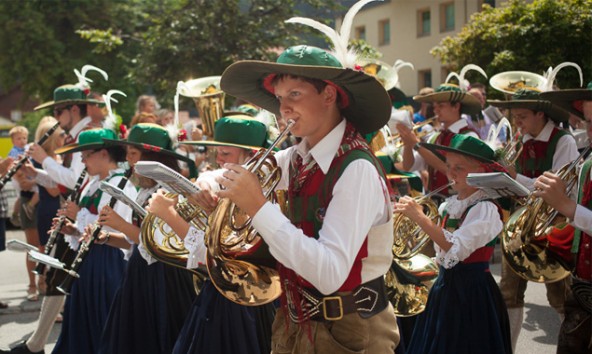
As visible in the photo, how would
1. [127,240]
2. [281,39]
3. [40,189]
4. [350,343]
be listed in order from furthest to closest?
[281,39] → [40,189] → [127,240] → [350,343]

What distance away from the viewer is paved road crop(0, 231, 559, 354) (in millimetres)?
6258

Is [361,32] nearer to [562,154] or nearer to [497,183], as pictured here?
[562,154]

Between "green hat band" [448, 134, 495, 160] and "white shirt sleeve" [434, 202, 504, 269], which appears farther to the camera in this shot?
"green hat band" [448, 134, 495, 160]

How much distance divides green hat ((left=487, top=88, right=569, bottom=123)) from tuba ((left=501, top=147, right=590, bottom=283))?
1.71m

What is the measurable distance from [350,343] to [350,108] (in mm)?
937

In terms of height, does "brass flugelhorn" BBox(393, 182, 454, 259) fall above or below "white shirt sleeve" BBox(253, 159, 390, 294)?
below

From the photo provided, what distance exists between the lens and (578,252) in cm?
408

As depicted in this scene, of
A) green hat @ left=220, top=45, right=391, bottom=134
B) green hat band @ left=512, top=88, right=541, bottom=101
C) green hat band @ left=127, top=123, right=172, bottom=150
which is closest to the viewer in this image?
green hat @ left=220, top=45, right=391, bottom=134

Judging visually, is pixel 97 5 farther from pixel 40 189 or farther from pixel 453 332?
pixel 453 332

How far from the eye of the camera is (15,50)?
75.8 ft

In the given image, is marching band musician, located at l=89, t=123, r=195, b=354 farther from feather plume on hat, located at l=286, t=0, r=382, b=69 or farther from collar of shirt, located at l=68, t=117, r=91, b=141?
collar of shirt, located at l=68, t=117, r=91, b=141

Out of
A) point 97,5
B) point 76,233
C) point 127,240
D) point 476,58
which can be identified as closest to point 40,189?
point 76,233

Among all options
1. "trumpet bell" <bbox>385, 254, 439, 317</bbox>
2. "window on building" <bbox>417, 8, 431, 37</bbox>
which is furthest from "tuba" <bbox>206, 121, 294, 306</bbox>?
"window on building" <bbox>417, 8, 431, 37</bbox>

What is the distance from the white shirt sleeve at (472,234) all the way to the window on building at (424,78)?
25.5 meters
